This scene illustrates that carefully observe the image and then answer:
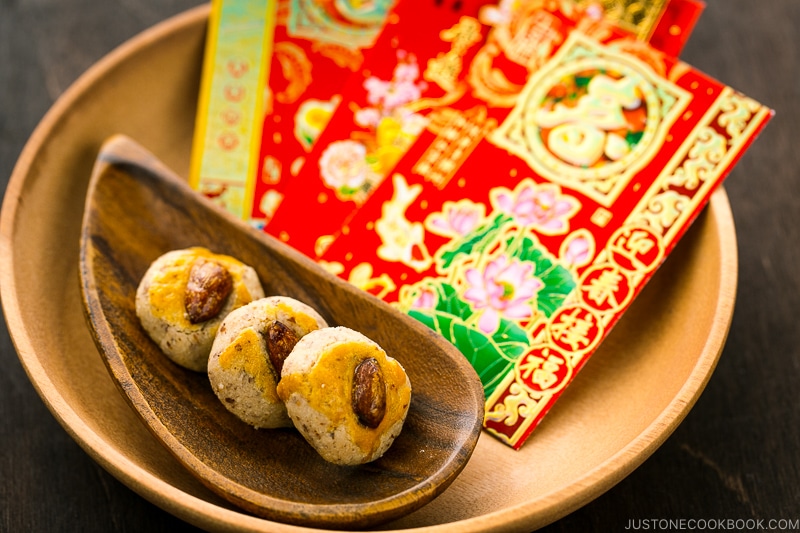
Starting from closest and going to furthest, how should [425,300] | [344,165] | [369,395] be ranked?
[369,395] < [425,300] < [344,165]

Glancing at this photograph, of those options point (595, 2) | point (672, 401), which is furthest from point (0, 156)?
point (672, 401)

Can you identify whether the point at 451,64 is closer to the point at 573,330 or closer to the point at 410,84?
the point at 410,84

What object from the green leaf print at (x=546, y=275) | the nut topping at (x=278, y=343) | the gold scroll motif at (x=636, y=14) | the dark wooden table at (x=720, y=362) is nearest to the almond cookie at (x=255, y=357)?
the nut topping at (x=278, y=343)

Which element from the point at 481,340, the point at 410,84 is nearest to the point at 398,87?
the point at 410,84

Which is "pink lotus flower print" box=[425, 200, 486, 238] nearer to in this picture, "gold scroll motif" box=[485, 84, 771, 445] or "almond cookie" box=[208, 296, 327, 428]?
"gold scroll motif" box=[485, 84, 771, 445]

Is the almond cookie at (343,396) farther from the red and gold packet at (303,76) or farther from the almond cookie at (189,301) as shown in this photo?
the red and gold packet at (303,76)

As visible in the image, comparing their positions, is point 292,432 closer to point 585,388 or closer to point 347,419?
point 347,419
